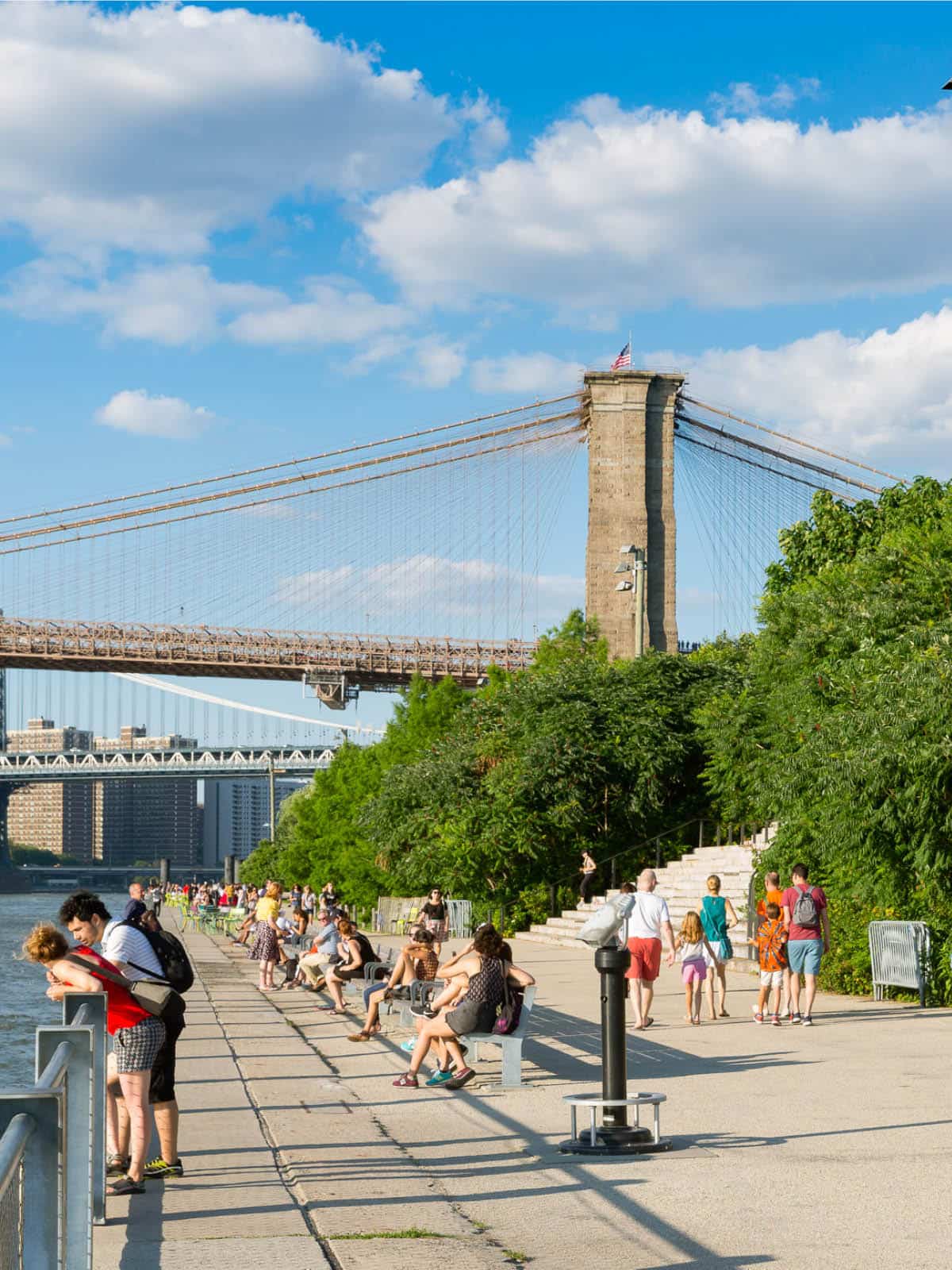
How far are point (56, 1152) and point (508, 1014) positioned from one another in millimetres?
8363

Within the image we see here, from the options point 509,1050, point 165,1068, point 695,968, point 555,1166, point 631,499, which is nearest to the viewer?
point 165,1068

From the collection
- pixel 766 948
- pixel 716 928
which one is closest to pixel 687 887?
pixel 716 928

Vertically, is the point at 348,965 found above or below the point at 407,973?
below

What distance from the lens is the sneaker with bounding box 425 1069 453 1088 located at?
12.3 metres

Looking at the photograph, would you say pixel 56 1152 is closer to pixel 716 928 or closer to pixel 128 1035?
pixel 128 1035

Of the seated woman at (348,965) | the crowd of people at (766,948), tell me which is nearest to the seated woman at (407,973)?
the crowd of people at (766,948)

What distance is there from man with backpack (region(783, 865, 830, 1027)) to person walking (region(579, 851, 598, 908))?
16448 millimetres

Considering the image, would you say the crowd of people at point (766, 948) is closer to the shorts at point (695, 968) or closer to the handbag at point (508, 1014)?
the shorts at point (695, 968)

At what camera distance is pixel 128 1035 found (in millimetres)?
8422

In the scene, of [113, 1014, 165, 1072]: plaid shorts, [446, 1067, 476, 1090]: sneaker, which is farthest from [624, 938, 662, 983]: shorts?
[113, 1014, 165, 1072]: plaid shorts

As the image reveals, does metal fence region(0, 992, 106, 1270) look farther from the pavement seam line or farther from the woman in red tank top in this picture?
the pavement seam line

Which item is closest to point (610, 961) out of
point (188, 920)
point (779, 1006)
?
point (779, 1006)

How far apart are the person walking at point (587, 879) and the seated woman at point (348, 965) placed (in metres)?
12.7

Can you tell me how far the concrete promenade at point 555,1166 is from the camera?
22.4 feet
